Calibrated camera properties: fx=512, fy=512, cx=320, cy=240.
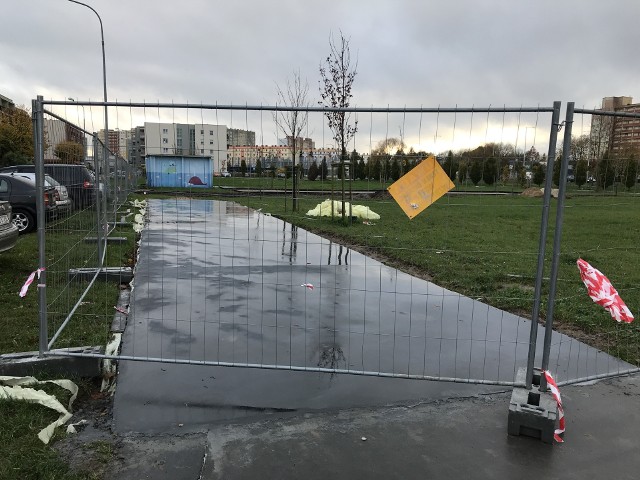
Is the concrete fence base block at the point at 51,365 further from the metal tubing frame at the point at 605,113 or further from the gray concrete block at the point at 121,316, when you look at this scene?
the metal tubing frame at the point at 605,113

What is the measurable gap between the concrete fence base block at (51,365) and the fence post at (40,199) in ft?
0.31

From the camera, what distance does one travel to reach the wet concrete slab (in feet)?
13.4

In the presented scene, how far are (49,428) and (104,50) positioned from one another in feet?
84.1

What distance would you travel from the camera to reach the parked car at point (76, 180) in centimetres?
548

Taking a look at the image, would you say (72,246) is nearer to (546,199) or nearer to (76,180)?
(76,180)

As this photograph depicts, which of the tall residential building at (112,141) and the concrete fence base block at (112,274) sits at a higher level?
the tall residential building at (112,141)

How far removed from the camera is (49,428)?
133 inches

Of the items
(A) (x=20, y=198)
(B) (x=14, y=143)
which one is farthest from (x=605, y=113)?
(B) (x=14, y=143)

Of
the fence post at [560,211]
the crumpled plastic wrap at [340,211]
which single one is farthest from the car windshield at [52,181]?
the crumpled plastic wrap at [340,211]

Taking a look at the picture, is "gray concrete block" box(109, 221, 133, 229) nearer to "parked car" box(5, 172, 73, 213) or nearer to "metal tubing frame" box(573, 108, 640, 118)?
"parked car" box(5, 172, 73, 213)

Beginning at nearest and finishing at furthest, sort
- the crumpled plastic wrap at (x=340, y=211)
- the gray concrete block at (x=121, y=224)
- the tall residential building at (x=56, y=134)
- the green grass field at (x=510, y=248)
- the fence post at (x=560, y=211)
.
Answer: the fence post at (x=560, y=211) → the tall residential building at (x=56, y=134) → the green grass field at (x=510, y=248) → the gray concrete block at (x=121, y=224) → the crumpled plastic wrap at (x=340, y=211)

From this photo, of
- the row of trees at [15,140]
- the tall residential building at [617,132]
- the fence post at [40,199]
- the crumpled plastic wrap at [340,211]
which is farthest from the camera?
the row of trees at [15,140]

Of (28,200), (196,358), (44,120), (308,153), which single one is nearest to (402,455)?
(196,358)

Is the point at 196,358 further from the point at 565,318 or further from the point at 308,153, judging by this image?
the point at 565,318
